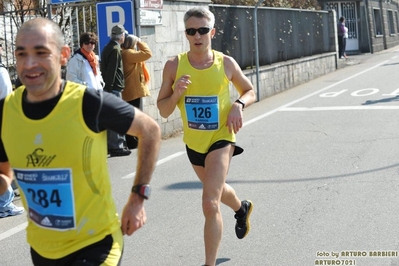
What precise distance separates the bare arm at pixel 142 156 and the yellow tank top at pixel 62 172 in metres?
0.10

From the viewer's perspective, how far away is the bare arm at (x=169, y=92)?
5.79 meters

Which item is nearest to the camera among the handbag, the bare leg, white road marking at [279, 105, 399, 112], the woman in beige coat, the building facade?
the bare leg

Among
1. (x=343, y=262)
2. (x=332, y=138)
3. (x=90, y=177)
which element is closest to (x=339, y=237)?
(x=343, y=262)

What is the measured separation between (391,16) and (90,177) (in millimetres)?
51227

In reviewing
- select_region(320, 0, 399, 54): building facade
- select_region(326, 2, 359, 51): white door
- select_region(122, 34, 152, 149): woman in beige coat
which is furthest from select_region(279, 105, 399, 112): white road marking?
select_region(326, 2, 359, 51): white door

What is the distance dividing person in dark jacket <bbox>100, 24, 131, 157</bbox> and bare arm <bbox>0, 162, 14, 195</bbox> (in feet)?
26.3

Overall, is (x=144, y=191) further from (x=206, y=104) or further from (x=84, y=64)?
(x=84, y=64)

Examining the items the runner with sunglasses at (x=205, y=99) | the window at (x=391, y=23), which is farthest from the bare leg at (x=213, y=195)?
the window at (x=391, y=23)

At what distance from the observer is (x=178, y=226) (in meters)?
7.40

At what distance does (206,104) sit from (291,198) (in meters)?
2.70

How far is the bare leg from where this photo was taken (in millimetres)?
5559

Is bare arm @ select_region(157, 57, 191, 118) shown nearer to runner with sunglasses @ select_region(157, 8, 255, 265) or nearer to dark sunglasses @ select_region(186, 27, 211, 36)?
runner with sunglasses @ select_region(157, 8, 255, 265)

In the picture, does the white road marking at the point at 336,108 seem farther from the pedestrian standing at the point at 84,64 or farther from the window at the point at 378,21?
the window at the point at 378,21

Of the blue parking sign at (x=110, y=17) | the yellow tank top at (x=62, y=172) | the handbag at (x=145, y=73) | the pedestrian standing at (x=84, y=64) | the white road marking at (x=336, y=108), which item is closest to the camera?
the yellow tank top at (x=62, y=172)
